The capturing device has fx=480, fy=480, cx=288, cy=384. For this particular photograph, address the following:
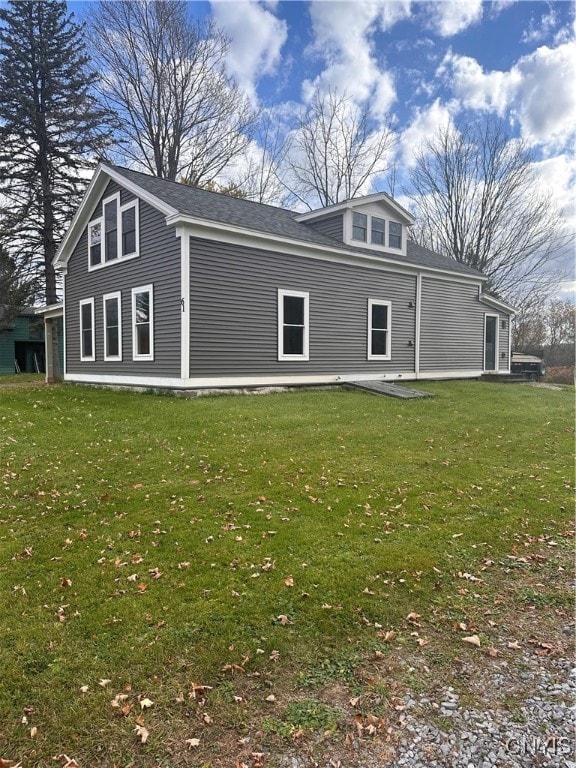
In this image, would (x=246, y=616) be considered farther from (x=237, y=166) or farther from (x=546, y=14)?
(x=237, y=166)

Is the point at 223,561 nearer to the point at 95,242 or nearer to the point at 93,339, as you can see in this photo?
the point at 93,339

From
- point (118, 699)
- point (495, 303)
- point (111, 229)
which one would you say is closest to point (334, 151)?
point (495, 303)

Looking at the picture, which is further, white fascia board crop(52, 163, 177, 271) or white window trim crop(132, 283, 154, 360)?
white window trim crop(132, 283, 154, 360)

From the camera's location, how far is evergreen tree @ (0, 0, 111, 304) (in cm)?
2127

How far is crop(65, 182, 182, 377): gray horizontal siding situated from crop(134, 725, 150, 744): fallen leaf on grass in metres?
9.37

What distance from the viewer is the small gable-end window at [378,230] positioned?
15.5m

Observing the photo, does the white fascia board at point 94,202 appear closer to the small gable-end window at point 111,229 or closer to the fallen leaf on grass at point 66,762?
the small gable-end window at point 111,229

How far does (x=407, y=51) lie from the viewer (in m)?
13.8

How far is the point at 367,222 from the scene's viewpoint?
15.3m

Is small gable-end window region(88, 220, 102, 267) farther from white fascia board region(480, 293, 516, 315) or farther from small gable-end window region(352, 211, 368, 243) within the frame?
white fascia board region(480, 293, 516, 315)

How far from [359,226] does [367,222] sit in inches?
15.3

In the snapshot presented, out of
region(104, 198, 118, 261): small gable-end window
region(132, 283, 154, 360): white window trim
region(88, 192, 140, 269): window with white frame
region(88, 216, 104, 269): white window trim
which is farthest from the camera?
region(88, 216, 104, 269): white window trim

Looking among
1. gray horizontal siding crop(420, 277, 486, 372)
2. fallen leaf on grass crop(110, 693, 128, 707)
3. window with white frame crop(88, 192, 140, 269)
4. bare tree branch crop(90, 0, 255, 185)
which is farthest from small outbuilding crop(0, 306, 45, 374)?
fallen leaf on grass crop(110, 693, 128, 707)

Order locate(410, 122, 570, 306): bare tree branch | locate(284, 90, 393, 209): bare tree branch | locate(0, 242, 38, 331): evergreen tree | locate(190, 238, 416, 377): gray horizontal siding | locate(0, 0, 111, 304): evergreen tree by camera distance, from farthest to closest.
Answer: locate(410, 122, 570, 306): bare tree branch < locate(284, 90, 393, 209): bare tree branch < locate(0, 242, 38, 331): evergreen tree < locate(0, 0, 111, 304): evergreen tree < locate(190, 238, 416, 377): gray horizontal siding
